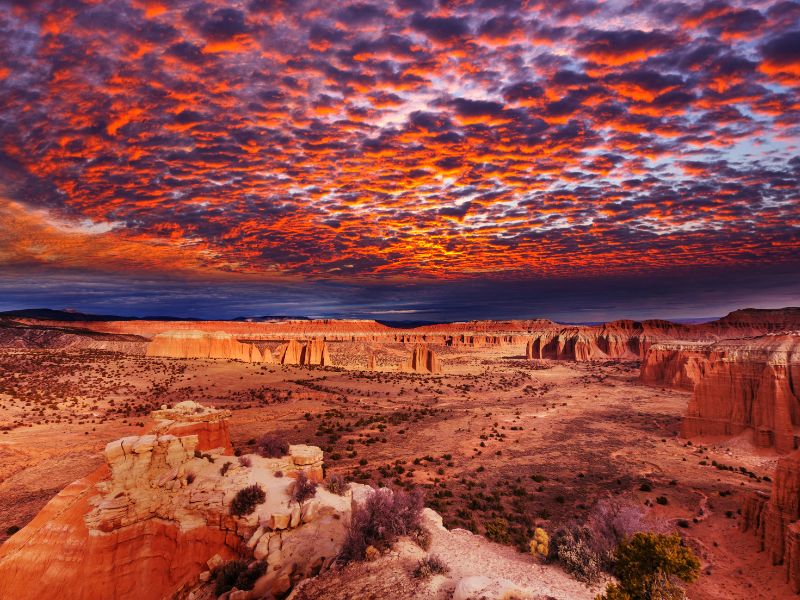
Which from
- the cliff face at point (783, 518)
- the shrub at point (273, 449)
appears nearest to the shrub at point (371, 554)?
the shrub at point (273, 449)

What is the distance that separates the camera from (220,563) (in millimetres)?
10570

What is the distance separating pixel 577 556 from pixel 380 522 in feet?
16.8

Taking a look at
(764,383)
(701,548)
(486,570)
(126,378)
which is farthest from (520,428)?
(126,378)

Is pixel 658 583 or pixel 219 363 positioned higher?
pixel 658 583

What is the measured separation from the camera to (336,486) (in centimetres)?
1291

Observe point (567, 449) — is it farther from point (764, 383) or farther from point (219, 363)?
point (219, 363)

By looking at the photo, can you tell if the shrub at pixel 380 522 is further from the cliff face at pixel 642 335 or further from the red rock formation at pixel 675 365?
the cliff face at pixel 642 335

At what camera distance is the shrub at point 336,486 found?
1282 centimetres

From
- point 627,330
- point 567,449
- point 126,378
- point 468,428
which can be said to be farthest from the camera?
point 627,330

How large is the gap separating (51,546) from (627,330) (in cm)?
15422

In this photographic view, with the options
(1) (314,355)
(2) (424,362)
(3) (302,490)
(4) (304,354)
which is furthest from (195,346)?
(3) (302,490)

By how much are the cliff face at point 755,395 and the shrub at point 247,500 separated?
3470cm

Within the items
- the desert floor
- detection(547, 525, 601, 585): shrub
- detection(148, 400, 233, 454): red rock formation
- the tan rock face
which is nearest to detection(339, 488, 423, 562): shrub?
detection(547, 525, 601, 585): shrub

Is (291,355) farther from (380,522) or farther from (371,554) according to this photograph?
(371,554)
